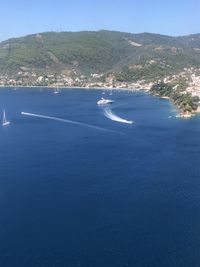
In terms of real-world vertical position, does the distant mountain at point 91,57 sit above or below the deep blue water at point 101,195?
above

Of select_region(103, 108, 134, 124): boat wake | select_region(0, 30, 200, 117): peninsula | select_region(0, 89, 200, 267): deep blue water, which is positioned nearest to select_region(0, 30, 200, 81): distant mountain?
select_region(0, 30, 200, 117): peninsula

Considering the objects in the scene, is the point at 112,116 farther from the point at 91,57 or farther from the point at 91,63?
the point at 91,57

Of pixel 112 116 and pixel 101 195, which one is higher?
pixel 112 116

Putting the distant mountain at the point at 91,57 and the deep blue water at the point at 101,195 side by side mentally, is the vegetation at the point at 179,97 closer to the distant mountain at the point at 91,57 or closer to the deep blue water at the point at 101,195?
the deep blue water at the point at 101,195

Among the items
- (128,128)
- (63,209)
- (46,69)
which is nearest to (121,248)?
(63,209)

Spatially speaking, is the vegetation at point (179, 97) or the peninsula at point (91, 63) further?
the peninsula at point (91, 63)

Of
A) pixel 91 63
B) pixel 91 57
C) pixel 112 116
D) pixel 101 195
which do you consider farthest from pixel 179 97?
pixel 91 57

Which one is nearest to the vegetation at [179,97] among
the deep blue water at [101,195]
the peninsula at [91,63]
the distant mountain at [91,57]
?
the peninsula at [91,63]
